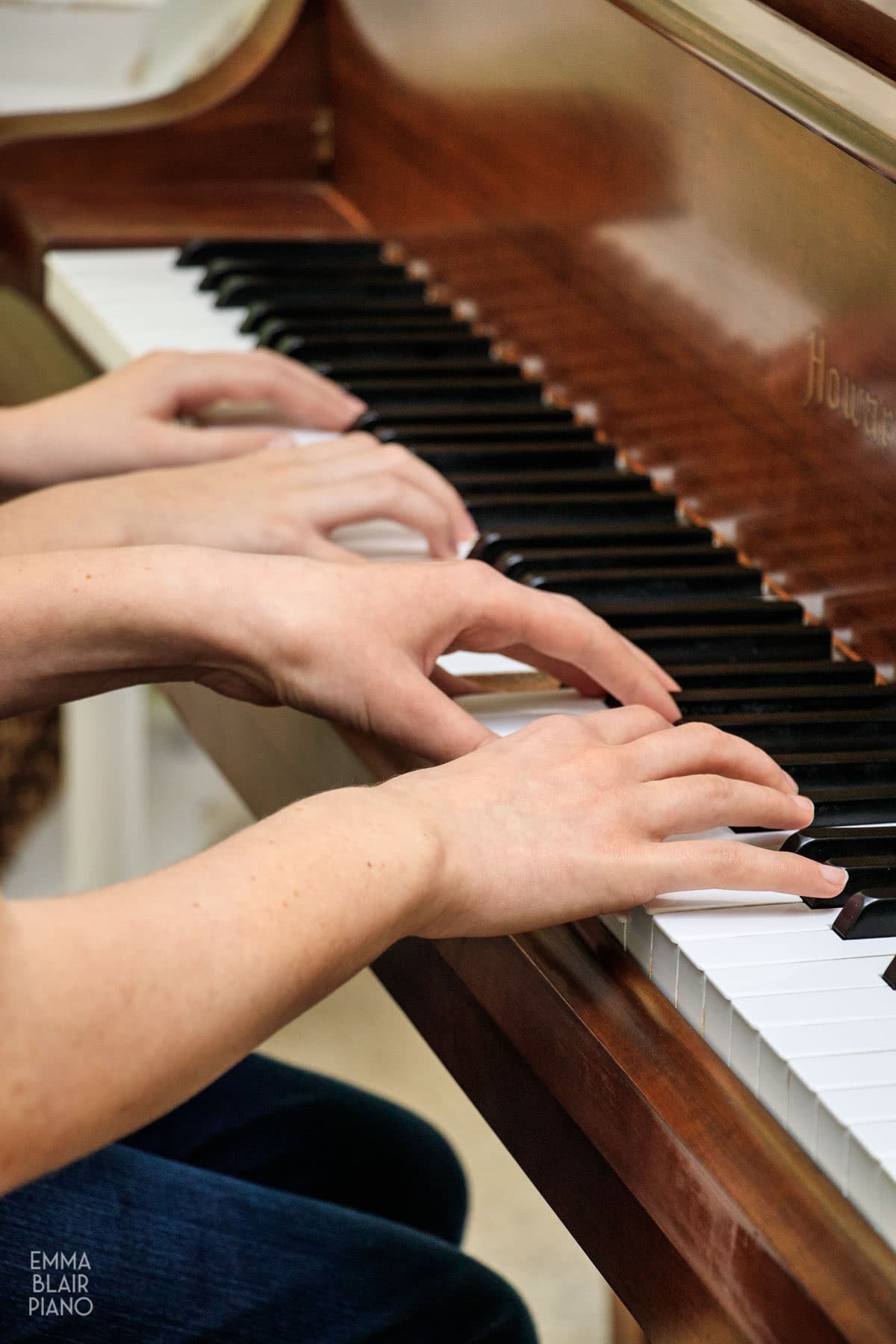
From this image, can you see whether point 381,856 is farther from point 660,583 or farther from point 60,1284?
point 660,583

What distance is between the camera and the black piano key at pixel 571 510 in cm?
120

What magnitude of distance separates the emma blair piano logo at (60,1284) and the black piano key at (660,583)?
0.51 metres

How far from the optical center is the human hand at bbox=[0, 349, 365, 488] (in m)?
1.35

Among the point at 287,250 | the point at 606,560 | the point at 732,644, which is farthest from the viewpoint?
the point at 287,250

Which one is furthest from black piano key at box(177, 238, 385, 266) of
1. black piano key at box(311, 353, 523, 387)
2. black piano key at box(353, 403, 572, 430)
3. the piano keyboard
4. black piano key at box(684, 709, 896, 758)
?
black piano key at box(684, 709, 896, 758)

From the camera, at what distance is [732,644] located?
40.7 inches

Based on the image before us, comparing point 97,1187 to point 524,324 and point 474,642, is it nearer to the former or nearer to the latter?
point 474,642

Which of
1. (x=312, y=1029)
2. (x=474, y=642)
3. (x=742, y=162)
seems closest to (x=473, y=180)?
(x=742, y=162)

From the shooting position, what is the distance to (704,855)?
2.53ft

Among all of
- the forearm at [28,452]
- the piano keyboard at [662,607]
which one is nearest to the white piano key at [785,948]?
the piano keyboard at [662,607]

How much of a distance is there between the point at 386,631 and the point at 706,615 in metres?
0.25

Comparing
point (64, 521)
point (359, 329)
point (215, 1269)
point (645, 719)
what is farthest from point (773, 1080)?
point (359, 329)

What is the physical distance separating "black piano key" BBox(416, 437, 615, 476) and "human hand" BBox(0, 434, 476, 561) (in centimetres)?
10

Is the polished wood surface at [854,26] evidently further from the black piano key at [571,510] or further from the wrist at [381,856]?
the wrist at [381,856]
